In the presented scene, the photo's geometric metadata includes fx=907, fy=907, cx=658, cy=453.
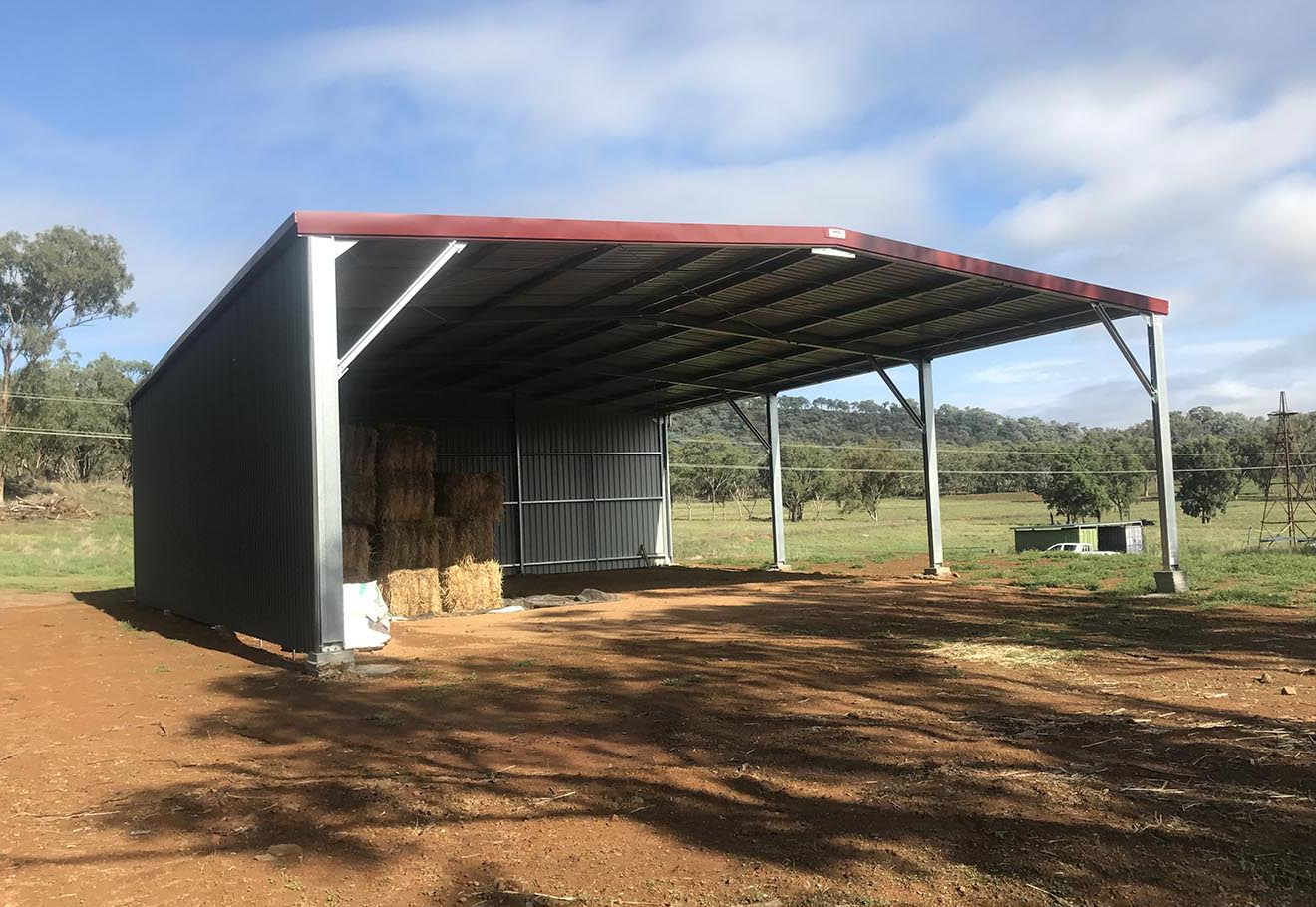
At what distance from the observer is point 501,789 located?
5.27 metres

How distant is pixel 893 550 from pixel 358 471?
68.4 feet

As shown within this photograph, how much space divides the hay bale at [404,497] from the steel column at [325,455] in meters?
5.05

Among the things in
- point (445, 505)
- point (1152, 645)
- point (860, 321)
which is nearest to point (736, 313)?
point (860, 321)

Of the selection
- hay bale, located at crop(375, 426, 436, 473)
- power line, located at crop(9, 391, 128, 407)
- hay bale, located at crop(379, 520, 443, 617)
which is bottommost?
hay bale, located at crop(379, 520, 443, 617)

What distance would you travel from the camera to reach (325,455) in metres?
9.34

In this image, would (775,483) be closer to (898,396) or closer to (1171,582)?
(898,396)

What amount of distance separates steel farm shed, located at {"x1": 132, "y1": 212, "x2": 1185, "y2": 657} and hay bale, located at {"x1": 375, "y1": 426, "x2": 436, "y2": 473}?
1244mm

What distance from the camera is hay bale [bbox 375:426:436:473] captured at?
14.5m

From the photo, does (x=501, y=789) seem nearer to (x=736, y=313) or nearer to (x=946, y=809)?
(x=946, y=809)

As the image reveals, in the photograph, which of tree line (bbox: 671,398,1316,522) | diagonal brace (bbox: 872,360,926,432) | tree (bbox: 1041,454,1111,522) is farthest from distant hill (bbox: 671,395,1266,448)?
diagonal brace (bbox: 872,360,926,432)

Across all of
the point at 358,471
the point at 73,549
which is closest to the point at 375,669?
the point at 358,471

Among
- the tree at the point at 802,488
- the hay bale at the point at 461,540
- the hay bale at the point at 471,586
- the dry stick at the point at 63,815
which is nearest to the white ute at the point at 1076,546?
the hay bale at the point at 471,586

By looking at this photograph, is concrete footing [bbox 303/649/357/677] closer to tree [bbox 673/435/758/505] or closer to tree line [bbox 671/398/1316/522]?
tree line [bbox 671/398/1316/522]

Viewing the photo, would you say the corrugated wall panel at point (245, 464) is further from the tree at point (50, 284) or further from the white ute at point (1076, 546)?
the tree at point (50, 284)
